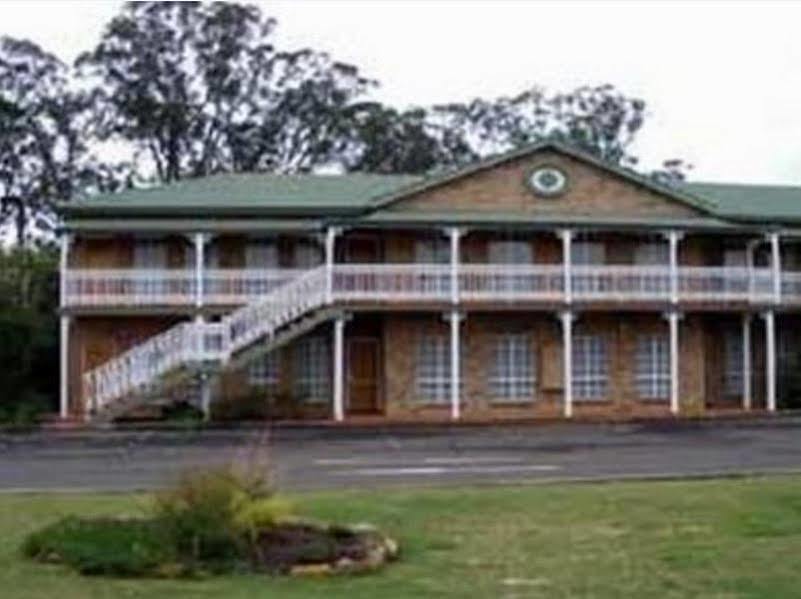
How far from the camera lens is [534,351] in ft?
143

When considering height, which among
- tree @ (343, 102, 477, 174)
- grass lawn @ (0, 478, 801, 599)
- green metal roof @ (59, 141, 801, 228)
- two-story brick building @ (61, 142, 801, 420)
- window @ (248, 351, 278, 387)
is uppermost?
tree @ (343, 102, 477, 174)

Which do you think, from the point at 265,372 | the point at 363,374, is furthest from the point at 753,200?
the point at 265,372

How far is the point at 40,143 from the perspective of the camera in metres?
66.5

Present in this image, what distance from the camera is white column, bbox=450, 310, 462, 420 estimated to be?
4162 centimetres

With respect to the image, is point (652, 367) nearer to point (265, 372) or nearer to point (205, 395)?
point (265, 372)

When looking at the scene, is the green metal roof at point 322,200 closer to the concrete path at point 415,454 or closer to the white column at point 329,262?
the white column at point 329,262

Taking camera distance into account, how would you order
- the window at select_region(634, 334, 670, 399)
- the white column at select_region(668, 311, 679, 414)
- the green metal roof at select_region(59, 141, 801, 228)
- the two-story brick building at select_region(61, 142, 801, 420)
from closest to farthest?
the two-story brick building at select_region(61, 142, 801, 420)
the green metal roof at select_region(59, 141, 801, 228)
the white column at select_region(668, 311, 679, 414)
the window at select_region(634, 334, 670, 399)

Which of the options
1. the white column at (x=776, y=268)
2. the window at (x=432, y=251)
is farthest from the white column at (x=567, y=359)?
the white column at (x=776, y=268)

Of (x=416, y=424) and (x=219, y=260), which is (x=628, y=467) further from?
(x=219, y=260)

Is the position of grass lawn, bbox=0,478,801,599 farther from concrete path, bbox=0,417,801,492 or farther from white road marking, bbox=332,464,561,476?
Result: white road marking, bbox=332,464,561,476

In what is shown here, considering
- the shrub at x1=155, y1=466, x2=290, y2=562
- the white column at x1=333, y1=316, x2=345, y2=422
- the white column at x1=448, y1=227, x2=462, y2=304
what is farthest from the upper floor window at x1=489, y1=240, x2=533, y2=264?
the shrub at x1=155, y1=466, x2=290, y2=562

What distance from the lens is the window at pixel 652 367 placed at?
44312 millimetres

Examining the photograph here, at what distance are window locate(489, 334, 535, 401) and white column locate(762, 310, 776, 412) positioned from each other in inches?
243

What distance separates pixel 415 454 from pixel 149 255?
16.3 m
